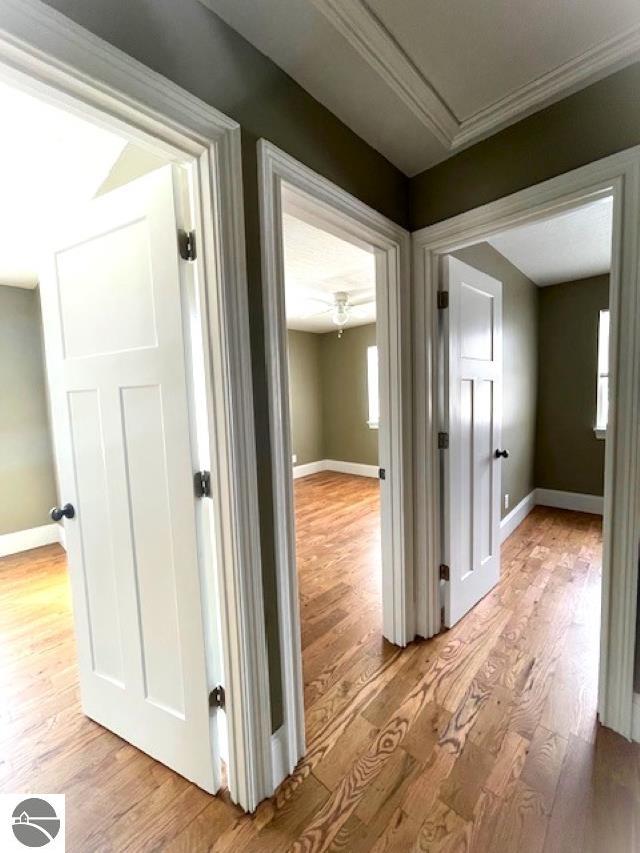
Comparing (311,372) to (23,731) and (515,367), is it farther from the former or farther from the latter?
(23,731)

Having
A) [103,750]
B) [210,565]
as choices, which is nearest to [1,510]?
[103,750]

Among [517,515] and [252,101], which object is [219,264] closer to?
[252,101]

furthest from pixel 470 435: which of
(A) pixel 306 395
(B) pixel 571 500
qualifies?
(A) pixel 306 395

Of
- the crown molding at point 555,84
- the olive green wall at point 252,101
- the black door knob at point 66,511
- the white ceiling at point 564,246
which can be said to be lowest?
the black door knob at point 66,511

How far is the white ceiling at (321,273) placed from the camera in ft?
8.25

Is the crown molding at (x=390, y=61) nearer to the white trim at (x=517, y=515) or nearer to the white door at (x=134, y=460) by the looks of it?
the white door at (x=134, y=460)

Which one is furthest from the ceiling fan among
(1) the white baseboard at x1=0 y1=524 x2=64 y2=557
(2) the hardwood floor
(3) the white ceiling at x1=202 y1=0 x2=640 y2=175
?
(1) the white baseboard at x1=0 y1=524 x2=64 y2=557

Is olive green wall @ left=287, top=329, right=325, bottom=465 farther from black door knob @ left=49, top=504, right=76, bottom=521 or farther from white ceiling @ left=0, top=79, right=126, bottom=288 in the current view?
black door knob @ left=49, top=504, right=76, bottom=521

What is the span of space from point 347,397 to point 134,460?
5.01 metres

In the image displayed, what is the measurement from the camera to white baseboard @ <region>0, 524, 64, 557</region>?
323 cm

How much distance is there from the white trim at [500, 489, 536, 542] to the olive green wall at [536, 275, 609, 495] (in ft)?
0.91

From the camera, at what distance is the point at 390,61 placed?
3.86 feet

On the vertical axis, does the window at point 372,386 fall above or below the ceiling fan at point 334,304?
below

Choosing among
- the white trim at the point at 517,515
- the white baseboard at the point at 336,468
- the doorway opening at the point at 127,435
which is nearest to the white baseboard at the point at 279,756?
the doorway opening at the point at 127,435
